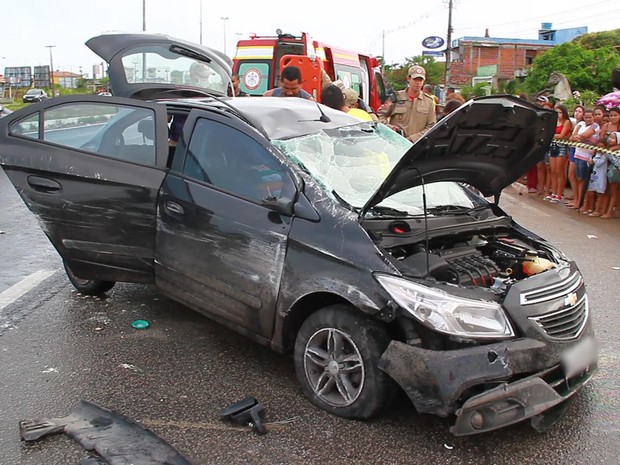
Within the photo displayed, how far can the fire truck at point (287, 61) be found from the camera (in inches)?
455

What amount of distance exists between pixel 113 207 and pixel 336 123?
5.73 ft

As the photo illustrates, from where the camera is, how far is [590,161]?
9.93m

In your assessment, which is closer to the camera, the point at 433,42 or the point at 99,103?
the point at 99,103

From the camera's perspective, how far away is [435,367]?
3115mm

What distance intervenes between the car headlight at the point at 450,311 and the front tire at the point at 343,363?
0.88ft

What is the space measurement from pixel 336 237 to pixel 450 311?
762mm

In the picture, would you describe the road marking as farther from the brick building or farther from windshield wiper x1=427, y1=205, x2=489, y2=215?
the brick building

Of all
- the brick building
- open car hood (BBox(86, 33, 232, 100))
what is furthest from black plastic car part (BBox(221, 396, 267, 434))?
the brick building

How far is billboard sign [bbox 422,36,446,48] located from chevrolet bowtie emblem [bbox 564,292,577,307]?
151 ft

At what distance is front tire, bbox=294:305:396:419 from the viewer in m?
3.38

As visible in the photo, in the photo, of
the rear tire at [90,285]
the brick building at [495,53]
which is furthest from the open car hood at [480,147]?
the brick building at [495,53]

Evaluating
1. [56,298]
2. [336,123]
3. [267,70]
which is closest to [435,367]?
[336,123]

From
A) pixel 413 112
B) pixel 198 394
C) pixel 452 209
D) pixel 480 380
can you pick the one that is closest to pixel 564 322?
pixel 480 380

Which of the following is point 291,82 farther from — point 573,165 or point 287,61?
point 573,165
